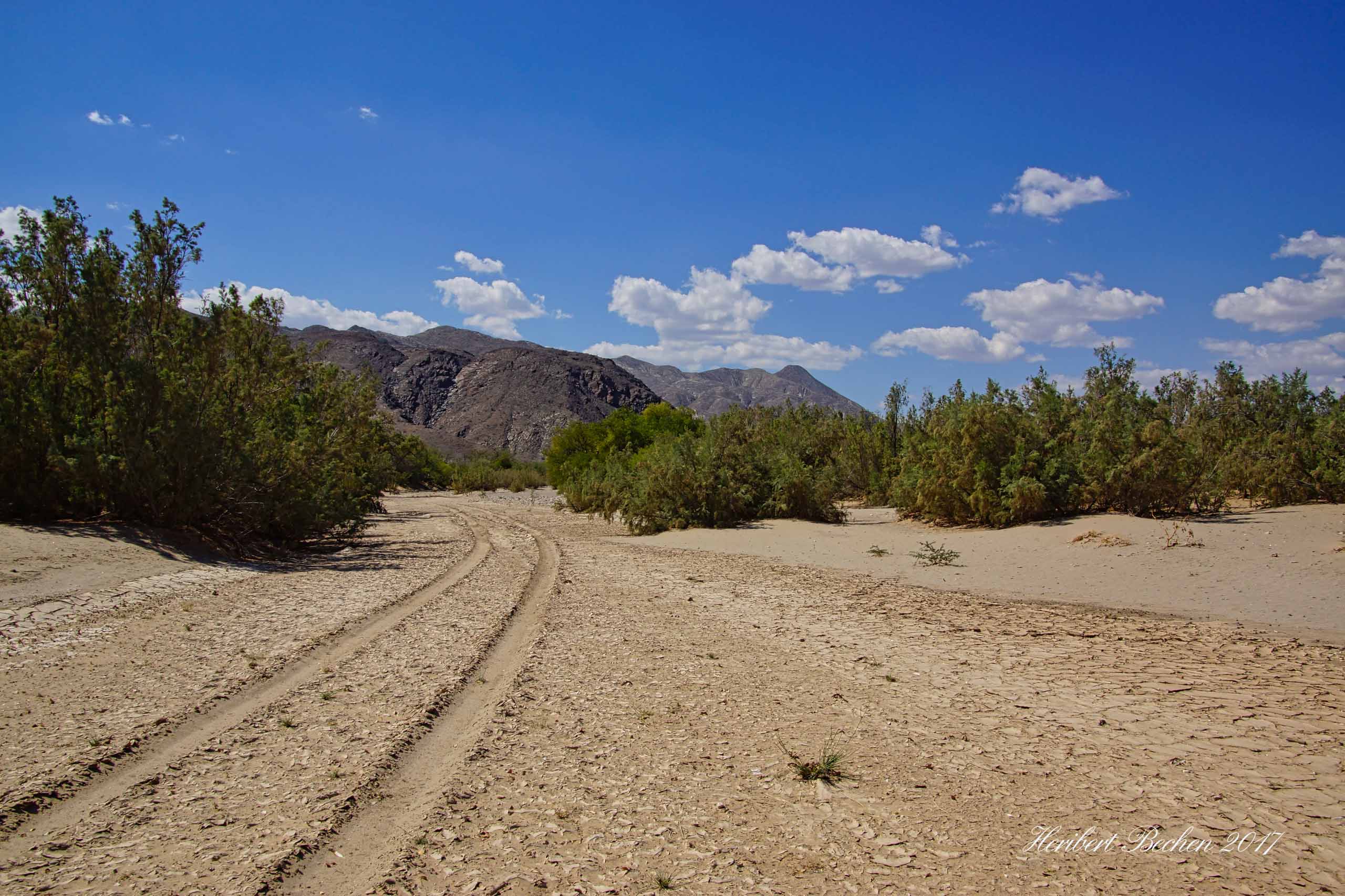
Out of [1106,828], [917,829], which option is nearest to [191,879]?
[917,829]

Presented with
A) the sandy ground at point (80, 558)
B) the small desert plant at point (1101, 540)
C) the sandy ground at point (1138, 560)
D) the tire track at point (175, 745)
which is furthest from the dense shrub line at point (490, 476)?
the tire track at point (175, 745)

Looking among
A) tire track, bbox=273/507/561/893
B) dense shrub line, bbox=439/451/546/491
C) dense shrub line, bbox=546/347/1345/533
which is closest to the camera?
tire track, bbox=273/507/561/893

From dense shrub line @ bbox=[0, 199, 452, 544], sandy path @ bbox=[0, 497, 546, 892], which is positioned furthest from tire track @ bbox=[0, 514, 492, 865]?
dense shrub line @ bbox=[0, 199, 452, 544]

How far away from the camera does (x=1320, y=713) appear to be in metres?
5.54

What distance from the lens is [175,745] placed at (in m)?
4.89

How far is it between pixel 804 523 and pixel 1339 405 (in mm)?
16544

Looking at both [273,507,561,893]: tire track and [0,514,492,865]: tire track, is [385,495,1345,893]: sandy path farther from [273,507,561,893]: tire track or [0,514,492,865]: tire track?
[0,514,492,865]: tire track

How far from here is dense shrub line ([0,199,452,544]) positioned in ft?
42.4

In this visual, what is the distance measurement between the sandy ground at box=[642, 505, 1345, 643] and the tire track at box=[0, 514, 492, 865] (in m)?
8.88

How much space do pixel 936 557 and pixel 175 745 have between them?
12678mm

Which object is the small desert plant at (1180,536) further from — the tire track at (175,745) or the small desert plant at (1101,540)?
the tire track at (175,745)

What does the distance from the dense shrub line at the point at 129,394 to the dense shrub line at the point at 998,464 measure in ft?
37.2

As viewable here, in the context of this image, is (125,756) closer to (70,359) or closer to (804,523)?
(70,359)

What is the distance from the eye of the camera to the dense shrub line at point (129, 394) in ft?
42.4
